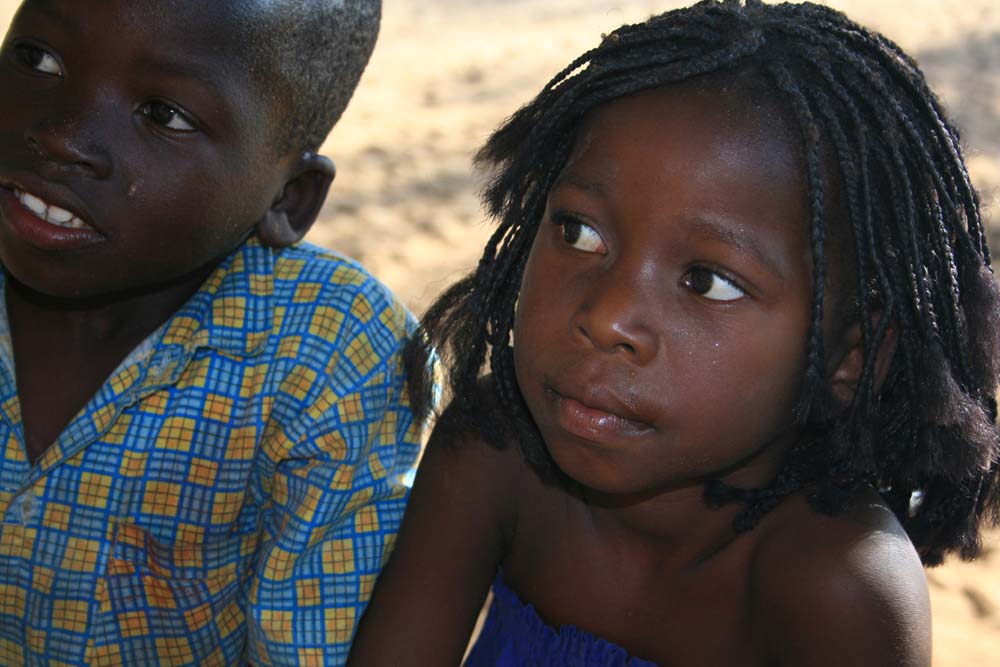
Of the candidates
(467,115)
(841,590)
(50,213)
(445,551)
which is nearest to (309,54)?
(50,213)

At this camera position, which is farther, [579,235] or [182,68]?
[182,68]

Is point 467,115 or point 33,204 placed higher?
point 467,115

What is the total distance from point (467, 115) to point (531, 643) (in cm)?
438

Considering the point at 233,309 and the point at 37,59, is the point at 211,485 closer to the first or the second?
the point at 233,309

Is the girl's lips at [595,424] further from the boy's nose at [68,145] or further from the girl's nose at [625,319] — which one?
the boy's nose at [68,145]

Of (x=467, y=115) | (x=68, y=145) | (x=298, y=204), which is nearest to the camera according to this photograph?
(x=68, y=145)

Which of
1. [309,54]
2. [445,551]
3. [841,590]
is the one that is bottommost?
[445,551]

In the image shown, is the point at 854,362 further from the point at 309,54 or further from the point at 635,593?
the point at 309,54

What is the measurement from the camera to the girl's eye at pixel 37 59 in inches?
75.7

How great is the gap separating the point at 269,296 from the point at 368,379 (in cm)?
25

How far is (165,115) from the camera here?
1.93m

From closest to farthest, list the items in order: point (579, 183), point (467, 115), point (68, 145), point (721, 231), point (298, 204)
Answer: point (721, 231) → point (579, 183) → point (68, 145) → point (298, 204) → point (467, 115)

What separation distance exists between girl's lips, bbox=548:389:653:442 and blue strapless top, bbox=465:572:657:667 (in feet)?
1.43

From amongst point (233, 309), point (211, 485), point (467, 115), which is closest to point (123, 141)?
point (233, 309)
